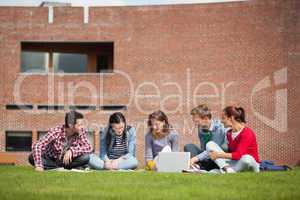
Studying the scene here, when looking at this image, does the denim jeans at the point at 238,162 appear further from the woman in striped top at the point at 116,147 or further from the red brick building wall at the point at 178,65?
the red brick building wall at the point at 178,65

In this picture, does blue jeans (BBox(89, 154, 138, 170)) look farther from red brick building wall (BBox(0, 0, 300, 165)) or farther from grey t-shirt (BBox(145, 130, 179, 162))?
red brick building wall (BBox(0, 0, 300, 165))

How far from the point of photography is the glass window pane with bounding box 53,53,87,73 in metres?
33.4

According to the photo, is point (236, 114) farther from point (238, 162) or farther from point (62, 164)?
point (62, 164)

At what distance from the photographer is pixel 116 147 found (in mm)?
12000

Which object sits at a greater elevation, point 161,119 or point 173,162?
point 161,119

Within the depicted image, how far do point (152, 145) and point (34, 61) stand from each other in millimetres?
22243

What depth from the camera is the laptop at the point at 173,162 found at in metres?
10.8

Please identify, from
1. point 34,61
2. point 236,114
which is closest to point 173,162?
point 236,114

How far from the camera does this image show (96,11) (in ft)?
106

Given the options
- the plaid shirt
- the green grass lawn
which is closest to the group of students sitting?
the plaid shirt

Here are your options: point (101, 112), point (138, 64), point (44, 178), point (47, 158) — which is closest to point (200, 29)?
point (138, 64)

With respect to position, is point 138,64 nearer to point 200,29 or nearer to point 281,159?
point 200,29

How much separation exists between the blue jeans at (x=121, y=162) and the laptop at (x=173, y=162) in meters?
0.88

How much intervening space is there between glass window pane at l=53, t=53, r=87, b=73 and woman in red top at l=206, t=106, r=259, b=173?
2337 cm
